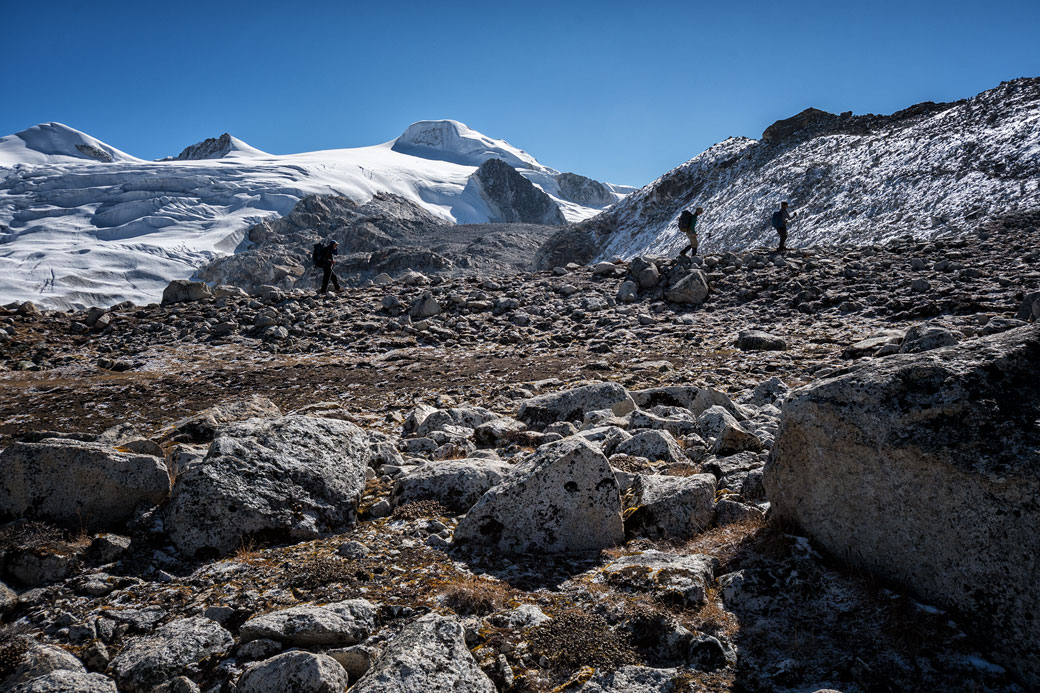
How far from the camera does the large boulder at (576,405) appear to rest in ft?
29.8

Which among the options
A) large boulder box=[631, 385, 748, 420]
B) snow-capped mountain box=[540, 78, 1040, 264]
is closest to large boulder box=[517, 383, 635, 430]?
large boulder box=[631, 385, 748, 420]

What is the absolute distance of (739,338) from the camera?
47.4 feet

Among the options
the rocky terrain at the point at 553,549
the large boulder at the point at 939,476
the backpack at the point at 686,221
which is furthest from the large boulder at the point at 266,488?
the backpack at the point at 686,221

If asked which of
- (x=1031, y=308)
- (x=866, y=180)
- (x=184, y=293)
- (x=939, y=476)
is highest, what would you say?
(x=866, y=180)

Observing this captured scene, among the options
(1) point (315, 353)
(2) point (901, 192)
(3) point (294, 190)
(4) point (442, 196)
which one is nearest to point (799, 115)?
(2) point (901, 192)

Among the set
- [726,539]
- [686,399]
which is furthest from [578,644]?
[686,399]

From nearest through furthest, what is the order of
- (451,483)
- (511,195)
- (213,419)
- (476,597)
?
(476,597)
(451,483)
(213,419)
(511,195)

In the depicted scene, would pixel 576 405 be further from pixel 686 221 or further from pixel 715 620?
pixel 686 221

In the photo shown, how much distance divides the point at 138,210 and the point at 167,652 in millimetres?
151790

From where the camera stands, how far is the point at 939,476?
366cm

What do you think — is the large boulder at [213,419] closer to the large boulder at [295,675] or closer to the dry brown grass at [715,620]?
the large boulder at [295,675]

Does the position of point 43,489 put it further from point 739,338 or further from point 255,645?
point 739,338

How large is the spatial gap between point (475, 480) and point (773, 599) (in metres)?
2.90

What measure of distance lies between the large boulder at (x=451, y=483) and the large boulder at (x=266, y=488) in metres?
0.45
